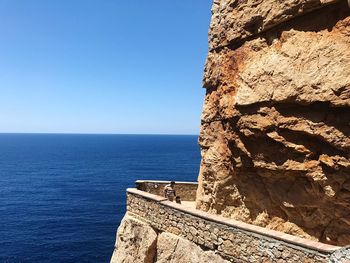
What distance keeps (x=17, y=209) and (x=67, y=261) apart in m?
23.7

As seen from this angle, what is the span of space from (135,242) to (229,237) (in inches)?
251

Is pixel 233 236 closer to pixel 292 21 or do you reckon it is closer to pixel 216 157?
pixel 216 157

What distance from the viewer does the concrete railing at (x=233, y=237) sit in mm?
10344

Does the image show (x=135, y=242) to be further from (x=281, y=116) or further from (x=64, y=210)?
(x=64, y=210)

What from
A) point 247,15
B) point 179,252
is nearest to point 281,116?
point 247,15

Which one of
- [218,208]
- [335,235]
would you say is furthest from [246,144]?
[335,235]

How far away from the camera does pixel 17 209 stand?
185 feet

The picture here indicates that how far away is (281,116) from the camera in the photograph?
12.7m

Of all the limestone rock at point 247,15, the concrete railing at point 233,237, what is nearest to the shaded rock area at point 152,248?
the concrete railing at point 233,237

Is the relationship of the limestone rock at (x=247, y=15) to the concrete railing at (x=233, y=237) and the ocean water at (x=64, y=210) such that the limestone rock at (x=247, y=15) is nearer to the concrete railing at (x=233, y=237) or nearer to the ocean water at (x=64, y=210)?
the concrete railing at (x=233, y=237)

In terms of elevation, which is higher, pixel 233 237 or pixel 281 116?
pixel 281 116

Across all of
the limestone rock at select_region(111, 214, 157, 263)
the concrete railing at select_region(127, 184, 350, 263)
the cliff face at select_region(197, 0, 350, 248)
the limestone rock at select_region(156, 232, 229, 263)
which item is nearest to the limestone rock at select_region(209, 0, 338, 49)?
the cliff face at select_region(197, 0, 350, 248)

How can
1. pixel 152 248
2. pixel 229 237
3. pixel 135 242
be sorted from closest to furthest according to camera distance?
pixel 229 237
pixel 152 248
pixel 135 242

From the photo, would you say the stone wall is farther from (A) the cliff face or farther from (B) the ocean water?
(B) the ocean water
